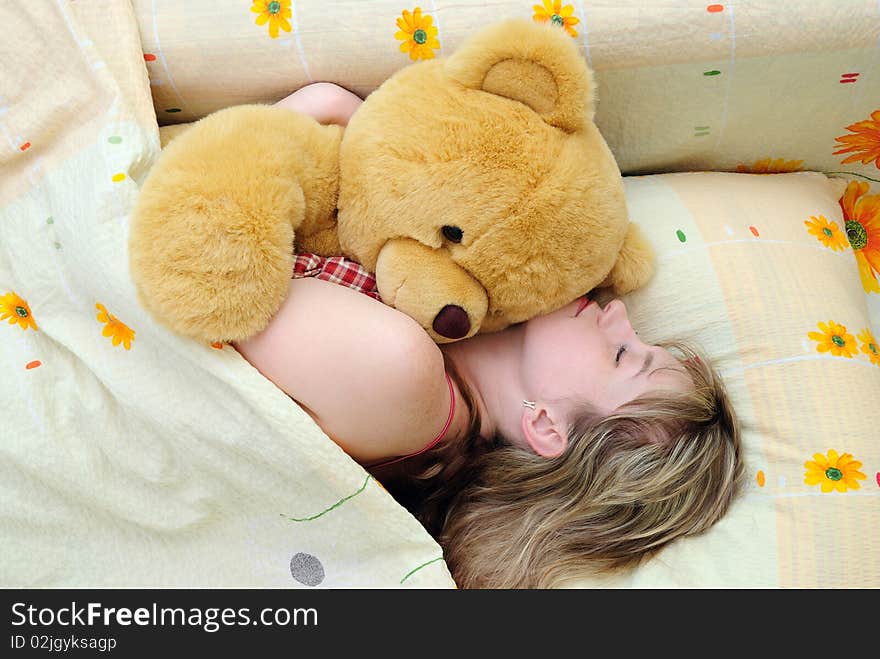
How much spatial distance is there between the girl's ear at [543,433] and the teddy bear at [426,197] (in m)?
0.19

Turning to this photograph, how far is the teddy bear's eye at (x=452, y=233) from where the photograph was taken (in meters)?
0.80

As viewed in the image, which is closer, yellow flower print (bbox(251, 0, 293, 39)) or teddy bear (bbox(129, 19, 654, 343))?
teddy bear (bbox(129, 19, 654, 343))

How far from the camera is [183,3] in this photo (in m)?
1.04

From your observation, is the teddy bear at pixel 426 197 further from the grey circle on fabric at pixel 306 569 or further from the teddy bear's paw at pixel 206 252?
the grey circle on fabric at pixel 306 569

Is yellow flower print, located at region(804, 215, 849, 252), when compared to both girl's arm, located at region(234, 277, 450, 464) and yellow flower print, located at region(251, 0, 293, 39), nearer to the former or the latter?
girl's arm, located at region(234, 277, 450, 464)

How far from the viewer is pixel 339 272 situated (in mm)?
911

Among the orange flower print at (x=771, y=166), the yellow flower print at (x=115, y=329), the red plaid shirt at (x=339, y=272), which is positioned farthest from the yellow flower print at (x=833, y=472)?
the yellow flower print at (x=115, y=329)

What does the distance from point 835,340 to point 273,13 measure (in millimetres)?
867

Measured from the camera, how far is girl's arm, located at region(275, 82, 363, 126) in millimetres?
1009

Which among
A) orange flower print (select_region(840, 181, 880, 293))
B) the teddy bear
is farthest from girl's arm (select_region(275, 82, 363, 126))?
orange flower print (select_region(840, 181, 880, 293))

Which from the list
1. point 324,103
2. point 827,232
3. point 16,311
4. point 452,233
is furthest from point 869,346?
point 16,311

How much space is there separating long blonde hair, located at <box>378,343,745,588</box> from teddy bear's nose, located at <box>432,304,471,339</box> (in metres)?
0.17

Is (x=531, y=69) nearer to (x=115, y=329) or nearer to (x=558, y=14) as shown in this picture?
(x=558, y=14)

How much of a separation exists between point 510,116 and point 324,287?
0.90 ft
